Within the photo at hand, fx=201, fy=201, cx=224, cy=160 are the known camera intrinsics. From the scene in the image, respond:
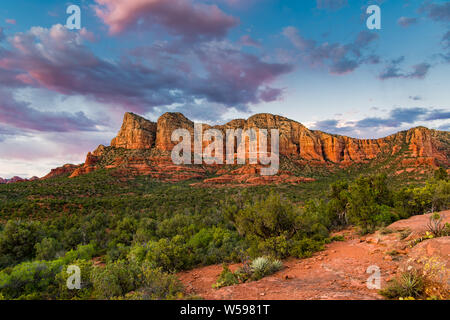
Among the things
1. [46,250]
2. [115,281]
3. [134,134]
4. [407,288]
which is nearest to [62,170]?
[134,134]

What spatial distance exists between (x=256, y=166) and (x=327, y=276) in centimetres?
7482

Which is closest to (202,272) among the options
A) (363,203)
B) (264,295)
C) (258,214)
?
(258,214)

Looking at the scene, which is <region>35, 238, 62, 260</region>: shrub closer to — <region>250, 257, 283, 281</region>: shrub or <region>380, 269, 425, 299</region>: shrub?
<region>250, 257, 283, 281</region>: shrub

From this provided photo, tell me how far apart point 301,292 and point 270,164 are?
3214 inches

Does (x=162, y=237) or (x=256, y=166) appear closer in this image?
(x=162, y=237)

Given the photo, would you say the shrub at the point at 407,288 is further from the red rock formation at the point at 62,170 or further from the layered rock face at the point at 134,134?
the red rock formation at the point at 62,170

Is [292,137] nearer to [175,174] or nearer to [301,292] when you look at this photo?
[175,174]

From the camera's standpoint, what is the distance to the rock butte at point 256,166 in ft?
233

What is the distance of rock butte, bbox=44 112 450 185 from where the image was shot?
7100 cm

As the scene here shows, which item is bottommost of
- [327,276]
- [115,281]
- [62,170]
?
[115,281]

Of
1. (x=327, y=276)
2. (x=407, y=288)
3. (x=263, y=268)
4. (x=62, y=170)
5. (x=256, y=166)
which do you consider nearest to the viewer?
(x=407, y=288)

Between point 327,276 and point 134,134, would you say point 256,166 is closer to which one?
point 134,134

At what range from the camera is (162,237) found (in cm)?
2067

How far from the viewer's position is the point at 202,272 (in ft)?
37.3
